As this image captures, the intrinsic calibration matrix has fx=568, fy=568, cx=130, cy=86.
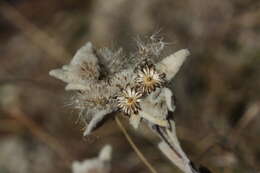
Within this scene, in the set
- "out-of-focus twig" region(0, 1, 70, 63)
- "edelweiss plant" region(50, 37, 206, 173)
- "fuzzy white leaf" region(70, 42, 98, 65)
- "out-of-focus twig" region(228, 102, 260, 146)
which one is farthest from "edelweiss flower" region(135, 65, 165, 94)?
"out-of-focus twig" region(0, 1, 70, 63)

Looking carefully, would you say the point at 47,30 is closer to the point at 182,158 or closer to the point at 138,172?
the point at 138,172

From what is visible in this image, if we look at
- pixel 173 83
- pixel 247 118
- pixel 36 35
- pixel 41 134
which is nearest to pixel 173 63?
pixel 247 118

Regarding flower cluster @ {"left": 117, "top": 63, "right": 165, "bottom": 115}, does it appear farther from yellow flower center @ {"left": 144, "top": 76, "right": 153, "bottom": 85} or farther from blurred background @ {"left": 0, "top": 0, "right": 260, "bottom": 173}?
blurred background @ {"left": 0, "top": 0, "right": 260, "bottom": 173}

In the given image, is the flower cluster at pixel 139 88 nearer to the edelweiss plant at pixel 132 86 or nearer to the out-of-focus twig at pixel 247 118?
the edelweiss plant at pixel 132 86

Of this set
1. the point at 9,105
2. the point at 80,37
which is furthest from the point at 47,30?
the point at 9,105

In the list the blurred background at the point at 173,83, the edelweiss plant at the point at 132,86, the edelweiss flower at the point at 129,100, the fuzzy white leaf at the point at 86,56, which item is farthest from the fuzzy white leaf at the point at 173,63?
the blurred background at the point at 173,83

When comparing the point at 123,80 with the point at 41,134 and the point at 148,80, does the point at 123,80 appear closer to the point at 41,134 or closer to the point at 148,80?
the point at 148,80

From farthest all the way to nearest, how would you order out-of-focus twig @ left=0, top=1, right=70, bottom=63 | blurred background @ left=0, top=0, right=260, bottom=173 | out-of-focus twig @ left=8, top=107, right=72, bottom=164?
out-of-focus twig @ left=0, top=1, right=70, bottom=63, out-of-focus twig @ left=8, top=107, right=72, bottom=164, blurred background @ left=0, top=0, right=260, bottom=173
